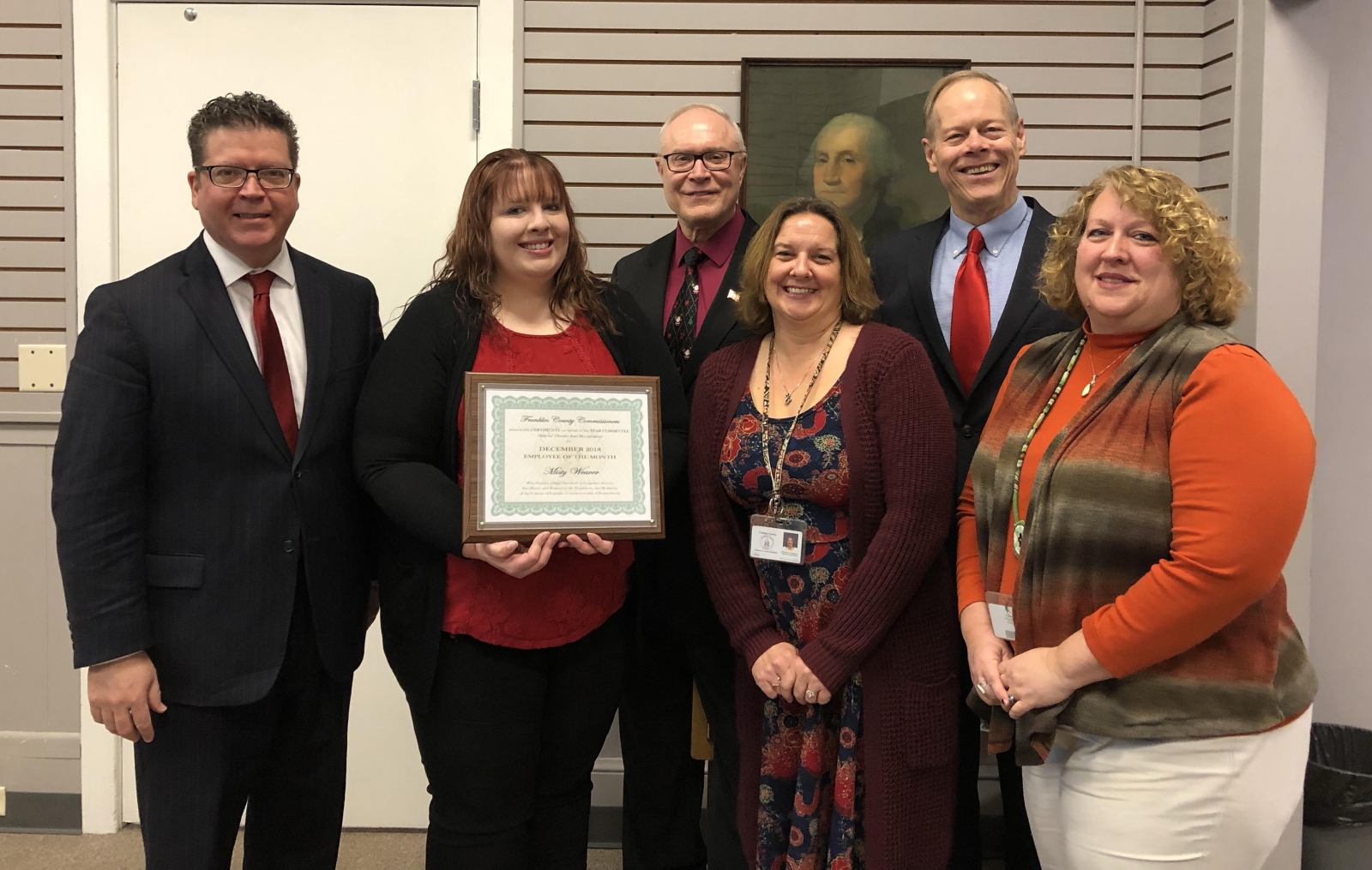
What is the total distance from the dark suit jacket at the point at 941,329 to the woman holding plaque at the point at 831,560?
0.27 meters

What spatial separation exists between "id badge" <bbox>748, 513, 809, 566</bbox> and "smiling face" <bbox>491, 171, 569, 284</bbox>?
720 millimetres

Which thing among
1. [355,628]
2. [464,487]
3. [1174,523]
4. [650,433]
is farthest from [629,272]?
[1174,523]

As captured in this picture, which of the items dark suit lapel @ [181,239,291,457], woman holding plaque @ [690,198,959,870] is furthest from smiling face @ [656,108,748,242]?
dark suit lapel @ [181,239,291,457]

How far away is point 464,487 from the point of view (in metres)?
1.67

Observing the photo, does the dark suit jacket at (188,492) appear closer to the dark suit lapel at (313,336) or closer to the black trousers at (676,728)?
the dark suit lapel at (313,336)

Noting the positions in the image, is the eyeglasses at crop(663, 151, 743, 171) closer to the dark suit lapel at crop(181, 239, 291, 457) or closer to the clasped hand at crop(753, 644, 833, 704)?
→ the dark suit lapel at crop(181, 239, 291, 457)

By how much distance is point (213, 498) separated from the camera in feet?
5.81

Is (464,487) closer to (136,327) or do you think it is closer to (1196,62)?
(136,327)

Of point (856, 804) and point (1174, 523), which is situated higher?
point (1174, 523)

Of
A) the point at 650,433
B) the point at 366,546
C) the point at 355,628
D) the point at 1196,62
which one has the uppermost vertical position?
the point at 1196,62

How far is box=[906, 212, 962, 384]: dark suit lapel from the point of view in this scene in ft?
7.14

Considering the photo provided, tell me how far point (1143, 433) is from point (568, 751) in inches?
52.9

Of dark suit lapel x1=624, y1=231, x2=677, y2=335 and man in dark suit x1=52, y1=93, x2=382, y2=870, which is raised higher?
dark suit lapel x1=624, y1=231, x2=677, y2=335

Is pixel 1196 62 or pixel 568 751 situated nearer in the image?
pixel 568 751
